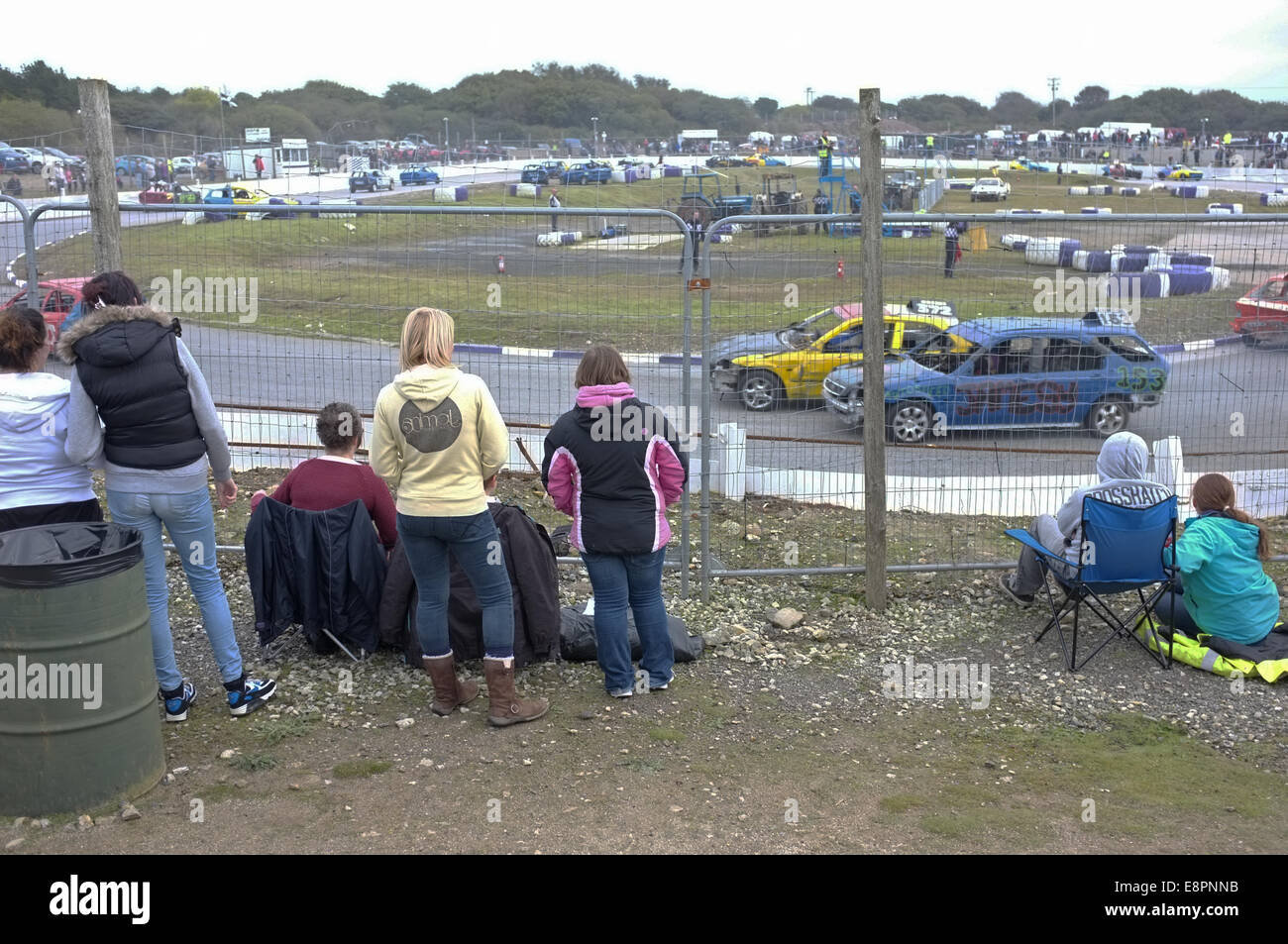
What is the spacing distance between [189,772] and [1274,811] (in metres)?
4.44

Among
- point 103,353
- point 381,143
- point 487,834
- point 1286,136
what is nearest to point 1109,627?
point 487,834

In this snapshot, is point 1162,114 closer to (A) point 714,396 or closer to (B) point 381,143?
(B) point 381,143

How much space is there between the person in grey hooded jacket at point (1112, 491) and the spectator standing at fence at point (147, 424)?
4.33 meters

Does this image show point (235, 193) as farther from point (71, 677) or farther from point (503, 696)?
point (71, 677)

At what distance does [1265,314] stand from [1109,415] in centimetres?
138

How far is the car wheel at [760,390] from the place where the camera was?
24.5 feet

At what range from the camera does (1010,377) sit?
23.8 ft

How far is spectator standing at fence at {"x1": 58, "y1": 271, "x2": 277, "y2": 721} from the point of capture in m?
4.63

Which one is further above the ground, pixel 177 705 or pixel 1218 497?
pixel 1218 497

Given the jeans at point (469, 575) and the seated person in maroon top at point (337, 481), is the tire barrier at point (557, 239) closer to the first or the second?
the seated person in maroon top at point (337, 481)

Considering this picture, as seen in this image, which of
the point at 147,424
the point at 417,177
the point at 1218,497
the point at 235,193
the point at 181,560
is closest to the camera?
the point at 147,424

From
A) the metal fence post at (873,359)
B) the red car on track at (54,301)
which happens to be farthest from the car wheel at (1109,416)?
the red car on track at (54,301)

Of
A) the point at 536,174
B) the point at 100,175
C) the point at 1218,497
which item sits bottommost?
the point at 1218,497

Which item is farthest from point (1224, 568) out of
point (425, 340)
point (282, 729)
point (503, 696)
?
point (282, 729)
